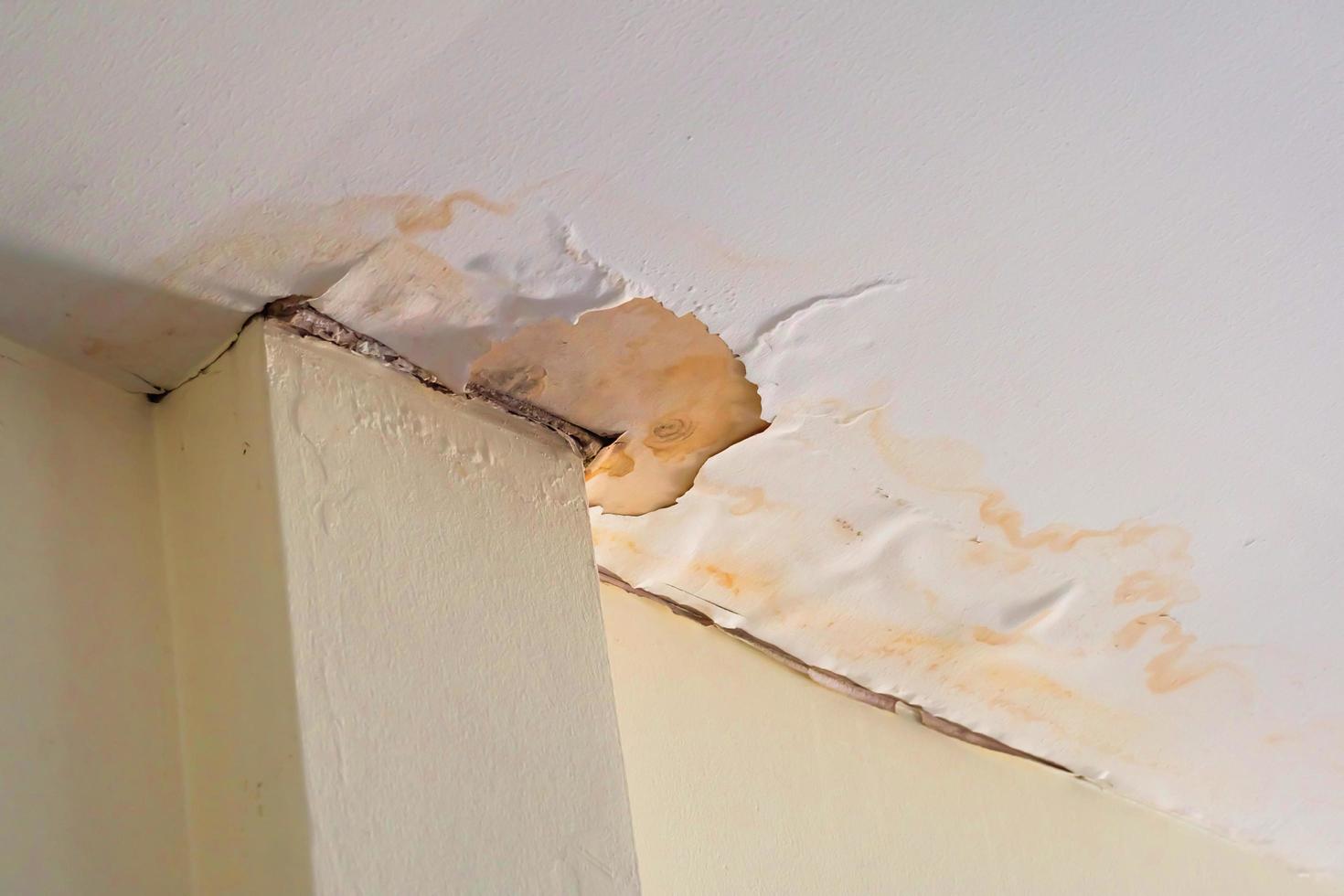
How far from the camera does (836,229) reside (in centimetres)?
104

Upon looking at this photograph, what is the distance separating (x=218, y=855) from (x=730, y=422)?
24.2 inches

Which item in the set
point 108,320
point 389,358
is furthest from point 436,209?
point 108,320

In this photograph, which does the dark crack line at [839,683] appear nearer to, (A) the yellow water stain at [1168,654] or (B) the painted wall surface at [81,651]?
(A) the yellow water stain at [1168,654]

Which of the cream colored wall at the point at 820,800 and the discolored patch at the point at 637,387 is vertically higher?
the discolored patch at the point at 637,387

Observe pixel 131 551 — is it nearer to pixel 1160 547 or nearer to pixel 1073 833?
pixel 1160 547

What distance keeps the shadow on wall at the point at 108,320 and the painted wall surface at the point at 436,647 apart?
0.23ft

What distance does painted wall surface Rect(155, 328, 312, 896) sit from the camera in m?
0.90

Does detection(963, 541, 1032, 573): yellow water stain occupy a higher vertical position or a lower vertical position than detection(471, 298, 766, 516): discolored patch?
lower

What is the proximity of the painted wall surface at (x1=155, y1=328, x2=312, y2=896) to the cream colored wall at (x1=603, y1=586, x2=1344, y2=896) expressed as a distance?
53 centimetres

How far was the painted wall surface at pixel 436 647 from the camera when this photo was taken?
3.03ft

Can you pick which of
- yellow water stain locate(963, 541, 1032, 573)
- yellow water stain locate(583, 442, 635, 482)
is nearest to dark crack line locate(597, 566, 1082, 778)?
yellow water stain locate(583, 442, 635, 482)

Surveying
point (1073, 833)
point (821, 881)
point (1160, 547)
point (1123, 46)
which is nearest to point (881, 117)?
point (1123, 46)

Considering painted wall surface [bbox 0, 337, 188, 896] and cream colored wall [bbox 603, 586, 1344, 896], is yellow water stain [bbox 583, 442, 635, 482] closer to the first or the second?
Answer: cream colored wall [bbox 603, 586, 1344, 896]

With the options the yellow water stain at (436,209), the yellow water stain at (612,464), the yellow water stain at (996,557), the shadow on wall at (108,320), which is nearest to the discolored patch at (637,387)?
the yellow water stain at (612,464)
